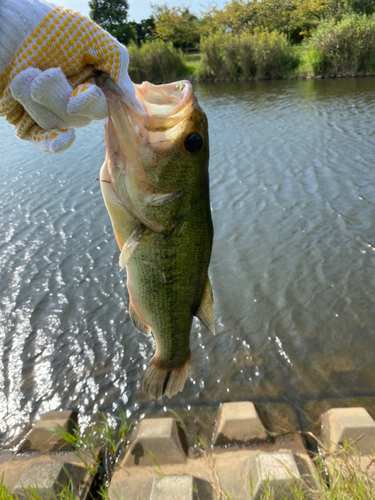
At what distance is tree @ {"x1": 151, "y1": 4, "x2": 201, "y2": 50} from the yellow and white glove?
53.8m

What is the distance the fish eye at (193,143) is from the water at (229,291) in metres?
3.14

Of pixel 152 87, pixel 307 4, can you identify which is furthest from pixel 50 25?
pixel 307 4

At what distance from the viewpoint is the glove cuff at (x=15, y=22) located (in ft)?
5.06

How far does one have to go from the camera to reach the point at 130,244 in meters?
1.97

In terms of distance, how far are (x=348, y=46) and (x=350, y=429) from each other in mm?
27891

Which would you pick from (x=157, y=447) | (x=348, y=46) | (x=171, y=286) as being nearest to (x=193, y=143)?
(x=171, y=286)

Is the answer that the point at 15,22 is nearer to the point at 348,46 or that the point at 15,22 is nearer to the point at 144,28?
the point at 348,46

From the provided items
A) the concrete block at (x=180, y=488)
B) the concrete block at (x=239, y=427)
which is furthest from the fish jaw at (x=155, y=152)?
the concrete block at (x=239, y=427)

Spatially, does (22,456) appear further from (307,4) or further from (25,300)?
(307,4)

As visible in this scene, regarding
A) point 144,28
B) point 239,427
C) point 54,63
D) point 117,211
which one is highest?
point 144,28

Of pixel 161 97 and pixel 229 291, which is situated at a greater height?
pixel 161 97

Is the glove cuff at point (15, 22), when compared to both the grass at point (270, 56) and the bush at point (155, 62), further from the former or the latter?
the bush at point (155, 62)

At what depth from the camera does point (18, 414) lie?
417 centimetres

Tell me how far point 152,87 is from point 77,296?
4715 mm
